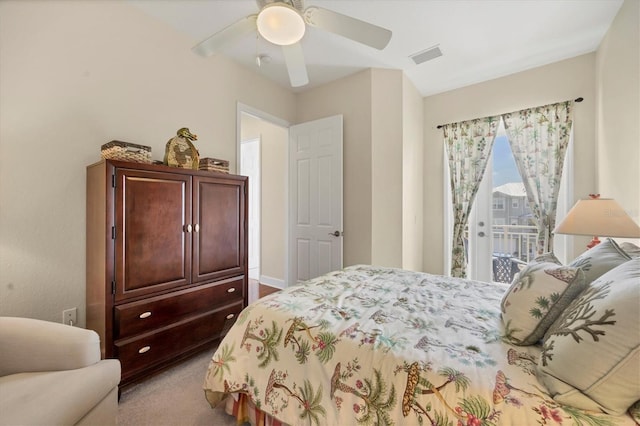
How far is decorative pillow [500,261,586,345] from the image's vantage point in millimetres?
1000

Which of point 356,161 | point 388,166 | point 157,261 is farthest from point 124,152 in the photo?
point 388,166

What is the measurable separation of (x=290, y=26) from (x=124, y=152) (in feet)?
4.26

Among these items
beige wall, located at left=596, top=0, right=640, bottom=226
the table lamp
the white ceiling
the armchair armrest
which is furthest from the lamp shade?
the armchair armrest

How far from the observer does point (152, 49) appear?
2.25 m

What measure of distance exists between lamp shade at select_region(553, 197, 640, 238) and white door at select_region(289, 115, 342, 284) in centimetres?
209

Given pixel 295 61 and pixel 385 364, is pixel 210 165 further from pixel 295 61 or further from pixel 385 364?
pixel 385 364

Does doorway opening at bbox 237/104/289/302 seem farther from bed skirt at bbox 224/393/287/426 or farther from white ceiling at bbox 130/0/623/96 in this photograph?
bed skirt at bbox 224/393/287/426

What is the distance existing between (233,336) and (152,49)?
95.2 inches

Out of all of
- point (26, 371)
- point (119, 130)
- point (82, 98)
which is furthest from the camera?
point (119, 130)

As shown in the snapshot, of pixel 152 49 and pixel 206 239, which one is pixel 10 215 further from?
pixel 152 49

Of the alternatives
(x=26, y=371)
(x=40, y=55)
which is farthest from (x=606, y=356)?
(x=40, y=55)

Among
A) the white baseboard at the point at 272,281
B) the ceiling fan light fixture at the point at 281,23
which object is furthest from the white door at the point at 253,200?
the ceiling fan light fixture at the point at 281,23

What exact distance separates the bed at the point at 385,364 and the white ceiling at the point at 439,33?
1996mm

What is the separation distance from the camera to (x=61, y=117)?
1787 mm
